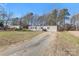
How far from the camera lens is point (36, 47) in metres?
3.67

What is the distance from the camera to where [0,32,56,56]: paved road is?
3.64 metres

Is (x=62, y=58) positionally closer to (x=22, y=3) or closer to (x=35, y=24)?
(x=35, y=24)

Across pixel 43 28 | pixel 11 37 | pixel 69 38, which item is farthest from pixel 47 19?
A: pixel 11 37

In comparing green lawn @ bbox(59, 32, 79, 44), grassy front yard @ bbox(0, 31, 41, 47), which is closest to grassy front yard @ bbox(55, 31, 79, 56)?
green lawn @ bbox(59, 32, 79, 44)

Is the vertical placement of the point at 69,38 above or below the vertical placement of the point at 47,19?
below

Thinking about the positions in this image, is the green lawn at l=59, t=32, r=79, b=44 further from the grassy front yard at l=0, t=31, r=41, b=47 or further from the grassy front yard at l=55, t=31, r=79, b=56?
the grassy front yard at l=0, t=31, r=41, b=47

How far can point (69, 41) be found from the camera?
Result: 12.0 feet

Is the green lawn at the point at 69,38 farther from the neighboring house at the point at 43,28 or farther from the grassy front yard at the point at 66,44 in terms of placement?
the neighboring house at the point at 43,28

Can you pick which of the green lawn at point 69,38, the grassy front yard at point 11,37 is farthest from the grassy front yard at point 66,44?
the grassy front yard at point 11,37

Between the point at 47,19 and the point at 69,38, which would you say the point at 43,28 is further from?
the point at 69,38

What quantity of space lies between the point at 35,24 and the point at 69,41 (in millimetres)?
404

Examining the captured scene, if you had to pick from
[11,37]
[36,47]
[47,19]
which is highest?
[47,19]

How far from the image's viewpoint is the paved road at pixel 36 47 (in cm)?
364

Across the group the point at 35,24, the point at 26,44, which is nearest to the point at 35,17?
the point at 35,24
